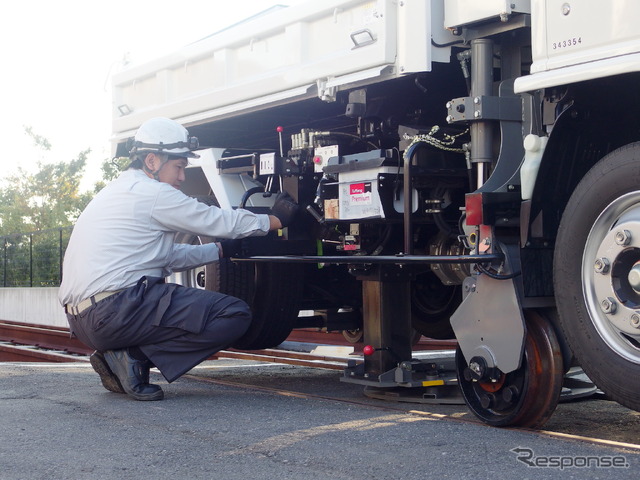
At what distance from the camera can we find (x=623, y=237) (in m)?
3.46

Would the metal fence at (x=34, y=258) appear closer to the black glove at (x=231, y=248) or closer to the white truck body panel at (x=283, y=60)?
the white truck body panel at (x=283, y=60)

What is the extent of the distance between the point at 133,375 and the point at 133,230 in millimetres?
810

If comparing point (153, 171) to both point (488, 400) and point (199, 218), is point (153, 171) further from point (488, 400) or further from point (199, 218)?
point (488, 400)

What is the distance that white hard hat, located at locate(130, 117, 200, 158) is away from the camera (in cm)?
567

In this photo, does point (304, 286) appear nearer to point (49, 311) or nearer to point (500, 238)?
point (500, 238)

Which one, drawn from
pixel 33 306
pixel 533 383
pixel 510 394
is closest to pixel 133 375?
pixel 510 394

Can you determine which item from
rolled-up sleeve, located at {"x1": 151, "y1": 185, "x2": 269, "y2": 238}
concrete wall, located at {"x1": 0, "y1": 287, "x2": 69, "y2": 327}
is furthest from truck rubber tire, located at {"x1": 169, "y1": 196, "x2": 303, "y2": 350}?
concrete wall, located at {"x1": 0, "y1": 287, "x2": 69, "y2": 327}

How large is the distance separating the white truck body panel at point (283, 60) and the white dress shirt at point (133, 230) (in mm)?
752

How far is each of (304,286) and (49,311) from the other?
40.9 feet

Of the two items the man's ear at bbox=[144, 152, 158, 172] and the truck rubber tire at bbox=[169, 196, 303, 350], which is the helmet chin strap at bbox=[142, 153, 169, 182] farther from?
the truck rubber tire at bbox=[169, 196, 303, 350]

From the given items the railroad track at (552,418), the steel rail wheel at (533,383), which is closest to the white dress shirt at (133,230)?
the railroad track at (552,418)

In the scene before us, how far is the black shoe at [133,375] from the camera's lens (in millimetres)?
5215

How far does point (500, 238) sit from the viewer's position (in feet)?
13.5

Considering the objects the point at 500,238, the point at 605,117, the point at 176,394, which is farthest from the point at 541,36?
the point at 176,394
